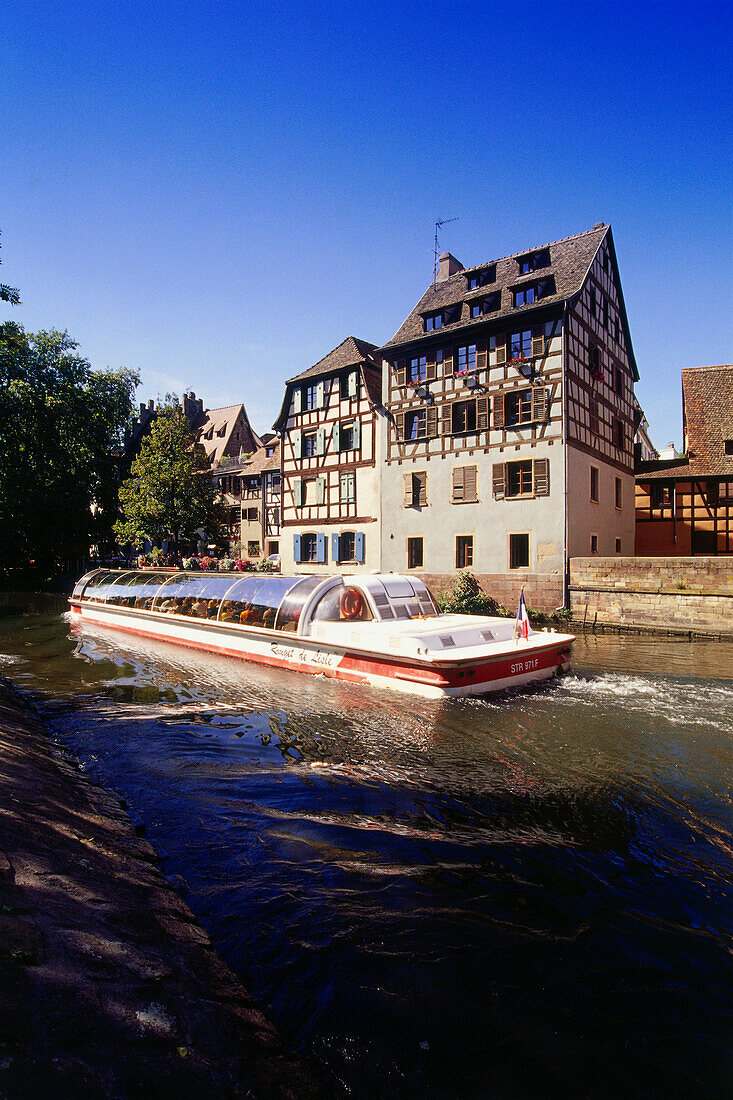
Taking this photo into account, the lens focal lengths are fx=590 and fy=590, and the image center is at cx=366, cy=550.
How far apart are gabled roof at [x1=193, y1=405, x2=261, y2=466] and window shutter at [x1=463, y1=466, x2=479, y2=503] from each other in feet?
96.0

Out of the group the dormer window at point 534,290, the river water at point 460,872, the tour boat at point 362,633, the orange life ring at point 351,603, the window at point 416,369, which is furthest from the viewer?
the window at point 416,369

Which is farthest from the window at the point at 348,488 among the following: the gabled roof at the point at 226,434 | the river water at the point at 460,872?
the gabled roof at the point at 226,434

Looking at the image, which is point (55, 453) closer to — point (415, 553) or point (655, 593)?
point (415, 553)

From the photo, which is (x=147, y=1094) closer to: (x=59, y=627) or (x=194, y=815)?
(x=194, y=815)

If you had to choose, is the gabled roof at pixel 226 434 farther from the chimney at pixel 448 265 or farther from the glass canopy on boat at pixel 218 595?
the glass canopy on boat at pixel 218 595

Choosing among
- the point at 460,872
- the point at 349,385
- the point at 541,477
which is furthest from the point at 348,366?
the point at 460,872

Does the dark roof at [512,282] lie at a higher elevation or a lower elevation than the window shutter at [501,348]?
higher

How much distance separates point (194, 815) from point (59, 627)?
17.6m

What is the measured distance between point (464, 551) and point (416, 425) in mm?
6216

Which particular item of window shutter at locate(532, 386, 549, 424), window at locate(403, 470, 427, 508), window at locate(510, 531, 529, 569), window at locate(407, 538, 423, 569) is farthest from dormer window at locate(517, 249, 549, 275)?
window at locate(407, 538, 423, 569)

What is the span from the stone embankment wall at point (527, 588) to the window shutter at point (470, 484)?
3071 mm

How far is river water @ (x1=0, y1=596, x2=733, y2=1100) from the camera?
307 centimetres

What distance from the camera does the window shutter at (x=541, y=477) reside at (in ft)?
73.5

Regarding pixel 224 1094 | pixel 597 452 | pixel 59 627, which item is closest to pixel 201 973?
pixel 224 1094
